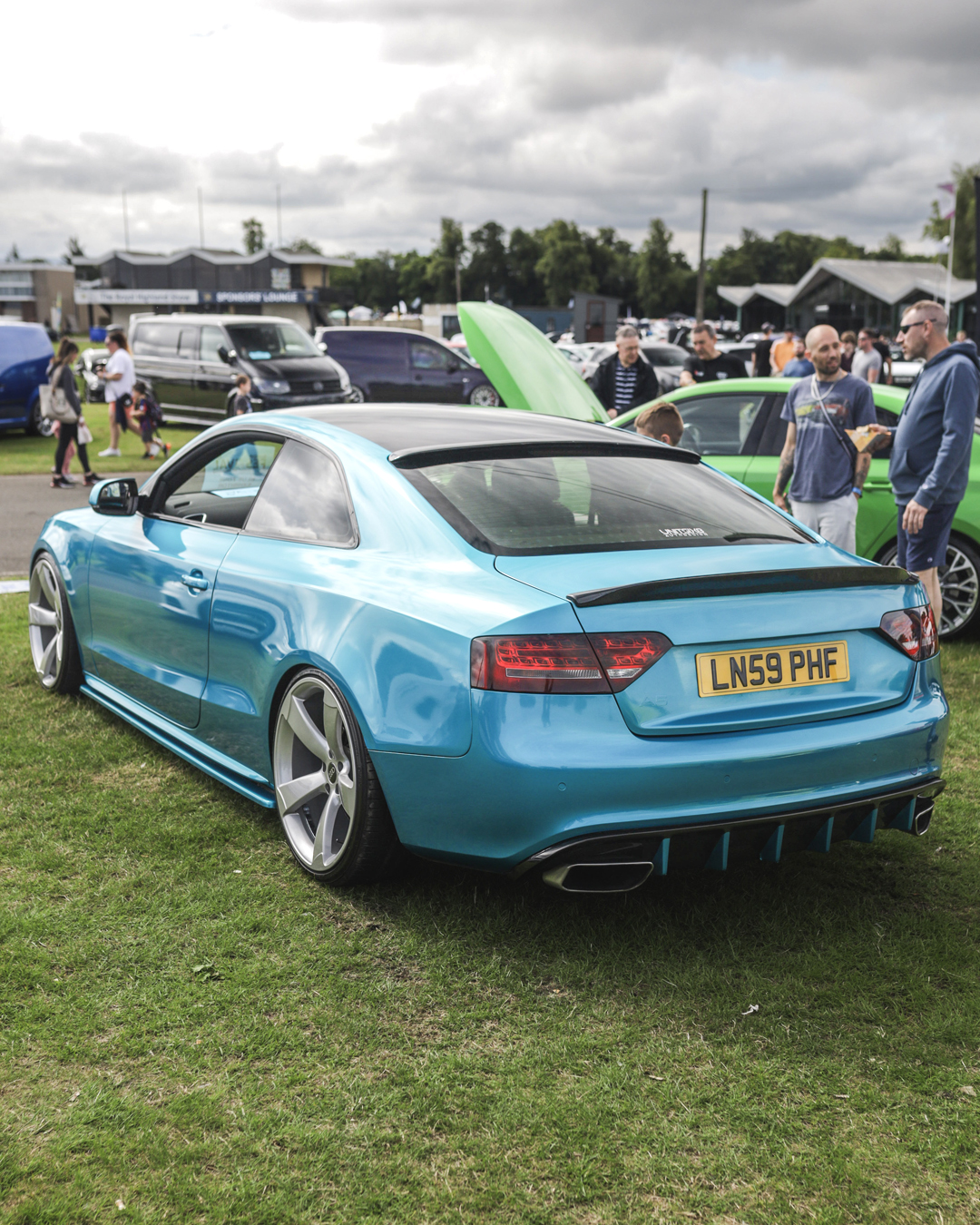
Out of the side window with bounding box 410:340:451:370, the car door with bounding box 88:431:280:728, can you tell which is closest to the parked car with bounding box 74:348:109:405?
the side window with bounding box 410:340:451:370

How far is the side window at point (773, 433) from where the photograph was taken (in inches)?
313

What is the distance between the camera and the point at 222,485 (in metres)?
4.99

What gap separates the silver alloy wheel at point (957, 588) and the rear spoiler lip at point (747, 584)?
3947 millimetres

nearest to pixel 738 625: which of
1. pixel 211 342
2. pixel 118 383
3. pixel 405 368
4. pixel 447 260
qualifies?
pixel 118 383

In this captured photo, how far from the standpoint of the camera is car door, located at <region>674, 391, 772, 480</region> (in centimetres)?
802

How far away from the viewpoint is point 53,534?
219 inches

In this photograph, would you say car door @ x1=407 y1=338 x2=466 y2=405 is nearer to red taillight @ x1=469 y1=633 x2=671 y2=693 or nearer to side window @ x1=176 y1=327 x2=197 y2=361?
side window @ x1=176 y1=327 x2=197 y2=361

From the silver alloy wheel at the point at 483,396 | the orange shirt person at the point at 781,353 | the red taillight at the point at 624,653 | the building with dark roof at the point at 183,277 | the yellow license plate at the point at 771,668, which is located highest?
the building with dark roof at the point at 183,277

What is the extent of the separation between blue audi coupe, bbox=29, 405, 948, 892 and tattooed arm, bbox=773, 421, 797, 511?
3002 millimetres

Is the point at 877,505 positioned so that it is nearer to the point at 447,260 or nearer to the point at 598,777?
the point at 598,777

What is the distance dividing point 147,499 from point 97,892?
1.87m

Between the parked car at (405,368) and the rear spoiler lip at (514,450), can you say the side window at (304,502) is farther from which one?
the parked car at (405,368)

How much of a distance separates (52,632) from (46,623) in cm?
6

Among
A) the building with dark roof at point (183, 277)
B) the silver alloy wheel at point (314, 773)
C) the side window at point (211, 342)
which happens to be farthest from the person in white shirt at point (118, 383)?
the building with dark roof at point (183, 277)
